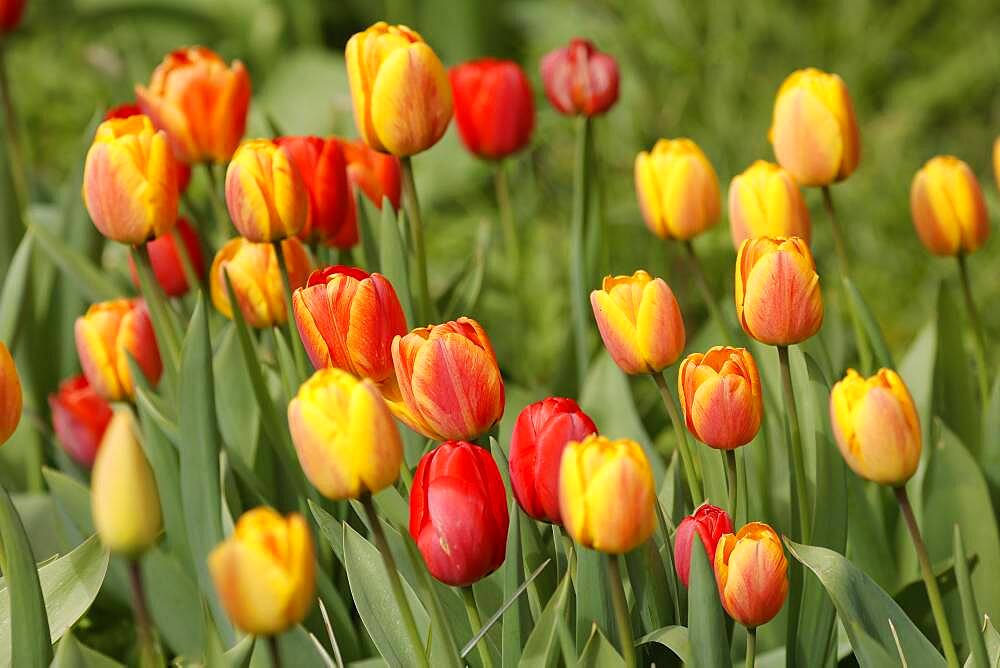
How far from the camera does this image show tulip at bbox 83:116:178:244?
103 cm

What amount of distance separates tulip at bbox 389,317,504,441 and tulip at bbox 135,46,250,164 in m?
0.52

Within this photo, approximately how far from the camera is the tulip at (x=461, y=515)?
2.75ft

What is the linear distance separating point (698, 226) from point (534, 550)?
403 mm

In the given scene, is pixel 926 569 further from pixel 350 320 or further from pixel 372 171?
pixel 372 171

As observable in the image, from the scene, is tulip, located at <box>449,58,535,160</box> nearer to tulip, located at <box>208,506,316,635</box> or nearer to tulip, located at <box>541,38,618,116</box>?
tulip, located at <box>541,38,618,116</box>

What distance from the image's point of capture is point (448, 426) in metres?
0.89

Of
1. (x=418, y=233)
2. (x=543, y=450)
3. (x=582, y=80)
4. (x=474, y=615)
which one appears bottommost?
(x=474, y=615)

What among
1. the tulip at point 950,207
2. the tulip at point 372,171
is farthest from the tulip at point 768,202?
the tulip at point 372,171

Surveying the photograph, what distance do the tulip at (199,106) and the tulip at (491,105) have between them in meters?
0.27

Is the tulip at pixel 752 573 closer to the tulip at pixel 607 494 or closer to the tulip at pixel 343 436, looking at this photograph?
the tulip at pixel 607 494

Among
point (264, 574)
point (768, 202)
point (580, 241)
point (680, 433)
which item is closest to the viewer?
point (264, 574)

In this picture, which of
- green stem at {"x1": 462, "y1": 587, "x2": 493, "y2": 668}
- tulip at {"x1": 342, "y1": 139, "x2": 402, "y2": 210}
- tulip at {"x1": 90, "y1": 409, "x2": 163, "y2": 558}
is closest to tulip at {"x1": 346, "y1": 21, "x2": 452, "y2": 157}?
tulip at {"x1": 342, "y1": 139, "x2": 402, "y2": 210}

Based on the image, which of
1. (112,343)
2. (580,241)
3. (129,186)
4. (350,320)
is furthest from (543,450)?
(580,241)

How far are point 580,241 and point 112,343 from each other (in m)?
0.53
